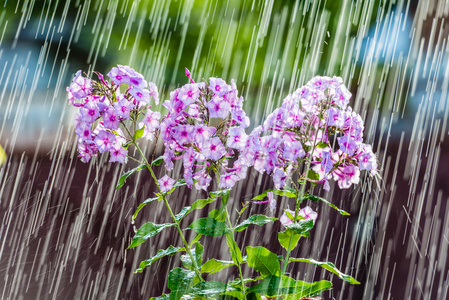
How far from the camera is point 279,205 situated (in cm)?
193

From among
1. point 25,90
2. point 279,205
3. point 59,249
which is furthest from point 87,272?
point 25,90

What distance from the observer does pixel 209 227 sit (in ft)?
2.79

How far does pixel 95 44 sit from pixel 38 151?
0.74 m

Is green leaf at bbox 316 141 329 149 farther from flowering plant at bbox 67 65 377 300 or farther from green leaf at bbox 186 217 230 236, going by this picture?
green leaf at bbox 186 217 230 236

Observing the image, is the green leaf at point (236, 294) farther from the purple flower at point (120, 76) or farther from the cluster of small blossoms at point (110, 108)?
the purple flower at point (120, 76)

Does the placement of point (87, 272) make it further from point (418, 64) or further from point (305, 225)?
point (418, 64)

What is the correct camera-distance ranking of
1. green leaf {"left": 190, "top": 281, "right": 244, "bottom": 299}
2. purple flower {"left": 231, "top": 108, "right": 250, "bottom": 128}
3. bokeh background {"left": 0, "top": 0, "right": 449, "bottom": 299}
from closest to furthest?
1. green leaf {"left": 190, "top": 281, "right": 244, "bottom": 299}
2. purple flower {"left": 231, "top": 108, "right": 250, "bottom": 128}
3. bokeh background {"left": 0, "top": 0, "right": 449, "bottom": 299}

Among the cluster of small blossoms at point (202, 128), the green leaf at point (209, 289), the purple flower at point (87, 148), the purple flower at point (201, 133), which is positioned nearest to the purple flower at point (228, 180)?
the cluster of small blossoms at point (202, 128)

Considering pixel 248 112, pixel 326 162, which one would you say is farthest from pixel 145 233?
pixel 248 112

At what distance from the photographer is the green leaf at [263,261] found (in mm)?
848

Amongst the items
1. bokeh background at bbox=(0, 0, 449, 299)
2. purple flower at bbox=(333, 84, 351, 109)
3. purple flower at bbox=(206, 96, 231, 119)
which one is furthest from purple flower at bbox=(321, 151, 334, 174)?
bokeh background at bbox=(0, 0, 449, 299)

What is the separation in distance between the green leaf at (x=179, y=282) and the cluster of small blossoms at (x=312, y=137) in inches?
10.9

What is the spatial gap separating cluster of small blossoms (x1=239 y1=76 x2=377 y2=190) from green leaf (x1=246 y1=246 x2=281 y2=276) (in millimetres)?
149

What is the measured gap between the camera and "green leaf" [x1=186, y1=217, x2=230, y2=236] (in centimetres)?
84
